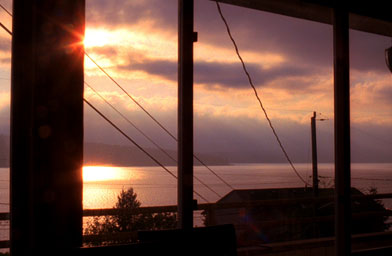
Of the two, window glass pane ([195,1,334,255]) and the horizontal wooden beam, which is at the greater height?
the horizontal wooden beam

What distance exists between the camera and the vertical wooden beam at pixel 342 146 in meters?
2.70

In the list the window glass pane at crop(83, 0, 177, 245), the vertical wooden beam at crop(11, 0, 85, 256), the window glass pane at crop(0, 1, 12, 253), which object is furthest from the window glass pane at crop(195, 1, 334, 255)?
the window glass pane at crop(0, 1, 12, 253)

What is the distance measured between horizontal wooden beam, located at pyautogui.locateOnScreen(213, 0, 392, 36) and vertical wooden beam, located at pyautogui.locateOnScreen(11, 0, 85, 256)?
121 centimetres

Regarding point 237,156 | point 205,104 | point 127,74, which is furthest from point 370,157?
point 127,74

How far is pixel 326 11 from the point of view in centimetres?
285

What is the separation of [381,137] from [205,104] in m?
1.79

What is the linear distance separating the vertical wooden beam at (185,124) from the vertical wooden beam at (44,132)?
0.59 m

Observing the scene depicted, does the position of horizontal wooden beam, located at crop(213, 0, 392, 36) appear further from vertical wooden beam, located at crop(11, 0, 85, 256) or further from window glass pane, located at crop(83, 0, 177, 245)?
vertical wooden beam, located at crop(11, 0, 85, 256)

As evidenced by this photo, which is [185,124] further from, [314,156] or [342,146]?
[314,156]

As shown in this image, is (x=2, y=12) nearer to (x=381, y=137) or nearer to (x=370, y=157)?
(x=370, y=157)

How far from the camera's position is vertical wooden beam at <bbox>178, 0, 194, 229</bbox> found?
2.12m

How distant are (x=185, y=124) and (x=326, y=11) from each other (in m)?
1.41

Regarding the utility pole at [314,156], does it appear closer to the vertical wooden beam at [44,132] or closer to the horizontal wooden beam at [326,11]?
the horizontal wooden beam at [326,11]

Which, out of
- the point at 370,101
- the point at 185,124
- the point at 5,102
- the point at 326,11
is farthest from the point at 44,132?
the point at 370,101
